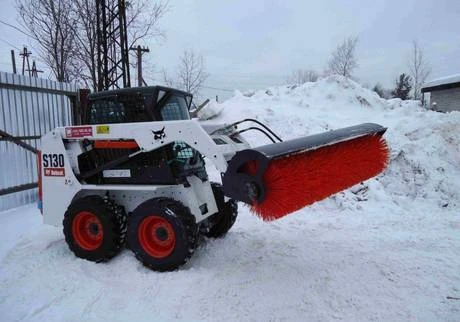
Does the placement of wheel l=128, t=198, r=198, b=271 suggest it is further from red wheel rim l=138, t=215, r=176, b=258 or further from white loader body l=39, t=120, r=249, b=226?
white loader body l=39, t=120, r=249, b=226

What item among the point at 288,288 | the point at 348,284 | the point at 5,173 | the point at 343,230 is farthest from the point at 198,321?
the point at 5,173

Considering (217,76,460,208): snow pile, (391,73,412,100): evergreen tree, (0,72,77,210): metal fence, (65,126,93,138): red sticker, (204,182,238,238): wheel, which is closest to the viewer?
(65,126,93,138): red sticker

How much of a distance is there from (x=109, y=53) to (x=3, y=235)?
1033 cm

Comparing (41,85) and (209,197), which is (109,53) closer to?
(41,85)

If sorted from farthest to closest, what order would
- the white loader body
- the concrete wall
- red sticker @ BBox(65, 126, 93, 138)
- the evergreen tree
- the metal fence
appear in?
the evergreen tree → the concrete wall → the metal fence → red sticker @ BBox(65, 126, 93, 138) → the white loader body

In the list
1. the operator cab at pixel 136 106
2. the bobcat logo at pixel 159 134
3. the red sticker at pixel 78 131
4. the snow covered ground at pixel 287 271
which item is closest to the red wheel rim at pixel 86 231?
the snow covered ground at pixel 287 271

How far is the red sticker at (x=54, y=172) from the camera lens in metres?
4.56

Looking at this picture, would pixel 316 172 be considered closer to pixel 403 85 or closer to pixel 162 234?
pixel 162 234

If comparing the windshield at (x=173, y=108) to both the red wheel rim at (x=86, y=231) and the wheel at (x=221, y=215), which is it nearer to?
the wheel at (x=221, y=215)

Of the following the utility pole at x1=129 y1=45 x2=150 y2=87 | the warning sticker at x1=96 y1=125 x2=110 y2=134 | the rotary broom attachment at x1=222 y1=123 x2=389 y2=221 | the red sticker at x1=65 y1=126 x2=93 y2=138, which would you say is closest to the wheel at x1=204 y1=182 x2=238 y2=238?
the rotary broom attachment at x1=222 y1=123 x2=389 y2=221

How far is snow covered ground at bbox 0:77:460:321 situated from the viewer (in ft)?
10.7

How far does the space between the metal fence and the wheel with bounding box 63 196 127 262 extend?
11.1 ft

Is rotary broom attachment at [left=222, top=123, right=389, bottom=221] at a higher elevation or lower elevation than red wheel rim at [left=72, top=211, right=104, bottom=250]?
higher

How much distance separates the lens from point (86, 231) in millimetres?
4508
